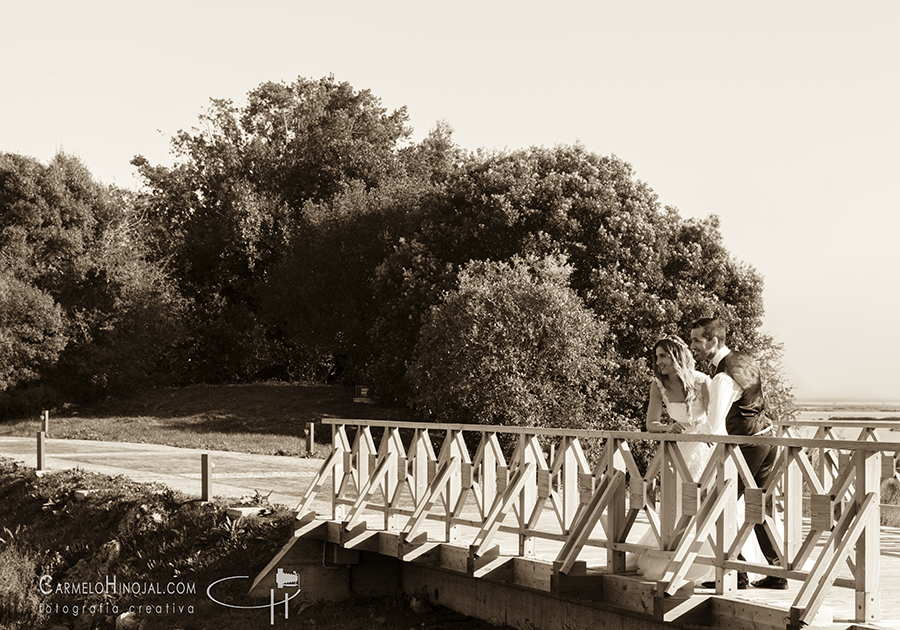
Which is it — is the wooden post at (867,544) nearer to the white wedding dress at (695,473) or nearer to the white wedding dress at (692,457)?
the white wedding dress at (695,473)

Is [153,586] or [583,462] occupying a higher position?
[583,462]

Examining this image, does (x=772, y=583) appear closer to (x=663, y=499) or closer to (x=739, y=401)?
(x=663, y=499)

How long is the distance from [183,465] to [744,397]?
15.9 metres

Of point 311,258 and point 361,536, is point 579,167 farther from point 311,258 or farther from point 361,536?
point 361,536

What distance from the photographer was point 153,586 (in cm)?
1300

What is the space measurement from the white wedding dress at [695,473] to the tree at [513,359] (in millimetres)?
18433

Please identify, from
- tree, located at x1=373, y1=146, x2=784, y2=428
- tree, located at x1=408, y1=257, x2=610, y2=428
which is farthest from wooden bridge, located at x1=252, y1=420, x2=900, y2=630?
tree, located at x1=373, y1=146, x2=784, y2=428

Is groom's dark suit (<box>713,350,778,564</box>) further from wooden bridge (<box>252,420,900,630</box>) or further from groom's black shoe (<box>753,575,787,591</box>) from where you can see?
wooden bridge (<box>252,420,900,630</box>)

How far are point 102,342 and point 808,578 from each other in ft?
127

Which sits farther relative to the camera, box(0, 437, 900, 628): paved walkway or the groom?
box(0, 437, 900, 628): paved walkway

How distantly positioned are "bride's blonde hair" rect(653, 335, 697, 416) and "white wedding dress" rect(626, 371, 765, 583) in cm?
5

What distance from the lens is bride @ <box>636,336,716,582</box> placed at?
7391 millimetres

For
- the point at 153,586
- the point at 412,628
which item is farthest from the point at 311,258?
the point at 412,628

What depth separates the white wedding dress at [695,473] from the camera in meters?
7.15
